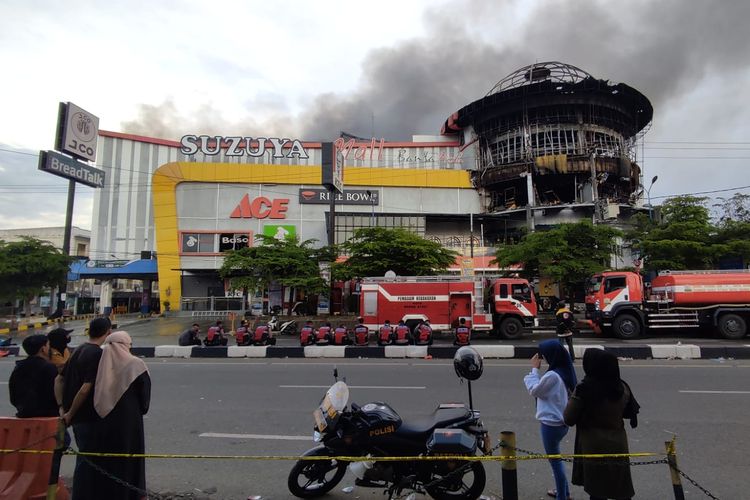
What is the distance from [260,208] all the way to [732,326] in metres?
36.8

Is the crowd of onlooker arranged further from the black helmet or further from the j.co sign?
the j.co sign

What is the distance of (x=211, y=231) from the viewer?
41156 mm

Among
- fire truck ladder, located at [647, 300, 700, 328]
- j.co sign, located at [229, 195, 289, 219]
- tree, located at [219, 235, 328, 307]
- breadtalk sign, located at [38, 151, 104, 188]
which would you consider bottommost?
fire truck ladder, located at [647, 300, 700, 328]

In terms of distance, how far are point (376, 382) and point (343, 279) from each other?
50.4 feet

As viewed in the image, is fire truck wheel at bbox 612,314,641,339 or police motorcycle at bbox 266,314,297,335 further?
police motorcycle at bbox 266,314,297,335

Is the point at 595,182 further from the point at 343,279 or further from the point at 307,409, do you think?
the point at 307,409

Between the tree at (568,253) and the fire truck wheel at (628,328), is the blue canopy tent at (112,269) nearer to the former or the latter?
the tree at (568,253)

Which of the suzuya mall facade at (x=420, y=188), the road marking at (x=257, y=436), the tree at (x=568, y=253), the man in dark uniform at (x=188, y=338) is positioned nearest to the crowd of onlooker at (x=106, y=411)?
the road marking at (x=257, y=436)

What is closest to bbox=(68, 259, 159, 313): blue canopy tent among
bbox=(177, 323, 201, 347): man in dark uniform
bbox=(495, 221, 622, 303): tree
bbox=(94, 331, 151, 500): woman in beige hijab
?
bbox=(177, 323, 201, 347): man in dark uniform

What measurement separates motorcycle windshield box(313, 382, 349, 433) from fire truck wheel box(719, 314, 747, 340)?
18.3 m

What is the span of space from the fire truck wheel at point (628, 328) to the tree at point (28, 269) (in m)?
31.5

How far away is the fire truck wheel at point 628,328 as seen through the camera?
55.4 feet

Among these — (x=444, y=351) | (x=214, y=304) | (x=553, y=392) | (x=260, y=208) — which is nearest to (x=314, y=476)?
(x=553, y=392)

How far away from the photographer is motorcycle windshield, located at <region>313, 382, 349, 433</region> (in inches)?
154
